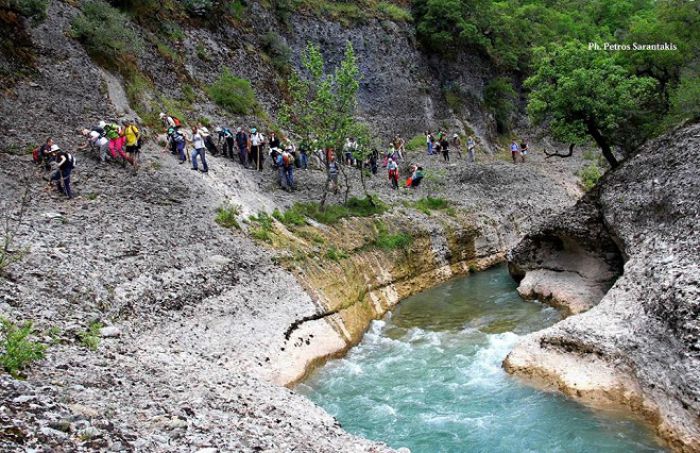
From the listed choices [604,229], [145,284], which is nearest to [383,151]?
[604,229]

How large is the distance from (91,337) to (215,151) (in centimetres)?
1785

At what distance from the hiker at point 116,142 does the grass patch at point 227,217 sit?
13.9 ft

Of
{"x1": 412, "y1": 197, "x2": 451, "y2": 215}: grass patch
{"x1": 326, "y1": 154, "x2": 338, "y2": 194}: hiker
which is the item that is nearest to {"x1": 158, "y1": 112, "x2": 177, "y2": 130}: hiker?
{"x1": 326, "y1": 154, "x2": 338, "y2": 194}: hiker

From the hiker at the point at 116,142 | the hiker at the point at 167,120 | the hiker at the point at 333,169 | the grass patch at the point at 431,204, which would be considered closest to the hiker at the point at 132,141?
the hiker at the point at 116,142

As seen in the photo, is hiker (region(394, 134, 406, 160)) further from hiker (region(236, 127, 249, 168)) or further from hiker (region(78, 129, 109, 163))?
hiker (region(78, 129, 109, 163))

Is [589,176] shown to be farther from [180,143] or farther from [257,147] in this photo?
[180,143]

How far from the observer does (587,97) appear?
24.7 meters

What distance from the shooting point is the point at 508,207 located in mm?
35375

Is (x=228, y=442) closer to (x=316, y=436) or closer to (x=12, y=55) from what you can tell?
(x=316, y=436)

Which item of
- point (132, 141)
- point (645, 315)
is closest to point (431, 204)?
point (132, 141)

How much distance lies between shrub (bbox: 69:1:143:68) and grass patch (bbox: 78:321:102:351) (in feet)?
64.4

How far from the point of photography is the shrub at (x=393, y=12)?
170ft

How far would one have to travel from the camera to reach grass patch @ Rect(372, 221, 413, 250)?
26578 millimetres

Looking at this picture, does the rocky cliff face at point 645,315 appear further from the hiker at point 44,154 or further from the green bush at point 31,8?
the green bush at point 31,8
